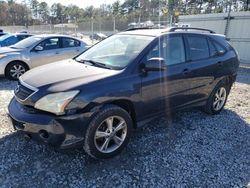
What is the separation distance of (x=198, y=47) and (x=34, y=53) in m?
5.33

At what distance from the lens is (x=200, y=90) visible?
4621mm

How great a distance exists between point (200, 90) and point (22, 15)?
3064 inches

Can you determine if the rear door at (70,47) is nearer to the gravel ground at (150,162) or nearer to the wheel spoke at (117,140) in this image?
the gravel ground at (150,162)

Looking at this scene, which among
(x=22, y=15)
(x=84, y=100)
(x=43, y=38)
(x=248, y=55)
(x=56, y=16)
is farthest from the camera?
(x=56, y=16)

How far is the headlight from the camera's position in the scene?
292 cm

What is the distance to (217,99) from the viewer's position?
5211 mm

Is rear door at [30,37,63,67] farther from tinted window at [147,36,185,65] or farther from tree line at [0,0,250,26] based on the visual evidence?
tree line at [0,0,250,26]

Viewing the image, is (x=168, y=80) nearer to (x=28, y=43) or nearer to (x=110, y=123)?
(x=110, y=123)

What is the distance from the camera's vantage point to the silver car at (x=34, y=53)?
7.54 meters

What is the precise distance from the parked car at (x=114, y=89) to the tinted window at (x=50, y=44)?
423 cm

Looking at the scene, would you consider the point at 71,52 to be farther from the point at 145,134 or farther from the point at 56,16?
the point at 56,16

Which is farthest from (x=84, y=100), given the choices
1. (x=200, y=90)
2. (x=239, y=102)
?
(x=239, y=102)

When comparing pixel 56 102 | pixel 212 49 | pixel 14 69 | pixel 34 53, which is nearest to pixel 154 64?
pixel 56 102

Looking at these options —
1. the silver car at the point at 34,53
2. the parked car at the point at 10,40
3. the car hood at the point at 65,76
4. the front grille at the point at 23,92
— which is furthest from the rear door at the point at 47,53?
the front grille at the point at 23,92
